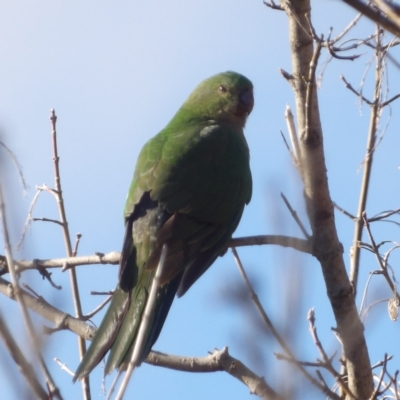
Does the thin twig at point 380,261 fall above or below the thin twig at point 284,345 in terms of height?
above

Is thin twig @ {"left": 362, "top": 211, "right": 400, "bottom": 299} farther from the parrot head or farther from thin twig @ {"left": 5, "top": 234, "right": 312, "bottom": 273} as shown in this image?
the parrot head

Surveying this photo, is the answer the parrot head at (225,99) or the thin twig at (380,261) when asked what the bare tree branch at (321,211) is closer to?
the thin twig at (380,261)

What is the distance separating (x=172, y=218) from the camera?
12.0 feet

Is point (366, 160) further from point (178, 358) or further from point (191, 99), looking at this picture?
point (191, 99)

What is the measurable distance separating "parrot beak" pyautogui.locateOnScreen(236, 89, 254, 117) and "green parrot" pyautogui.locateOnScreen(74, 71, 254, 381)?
39 cm

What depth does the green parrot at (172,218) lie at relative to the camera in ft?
10.6

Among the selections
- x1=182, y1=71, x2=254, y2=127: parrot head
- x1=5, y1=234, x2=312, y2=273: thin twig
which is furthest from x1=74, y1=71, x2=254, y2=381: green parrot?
x1=182, y1=71, x2=254, y2=127: parrot head

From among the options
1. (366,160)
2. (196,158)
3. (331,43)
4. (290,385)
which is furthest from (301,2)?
(290,385)

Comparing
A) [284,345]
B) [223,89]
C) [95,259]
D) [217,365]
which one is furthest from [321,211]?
[223,89]

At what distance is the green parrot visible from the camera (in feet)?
10.6

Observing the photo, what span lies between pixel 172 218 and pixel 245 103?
1.51 m

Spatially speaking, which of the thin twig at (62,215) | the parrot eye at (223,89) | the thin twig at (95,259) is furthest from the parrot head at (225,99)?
the thin twig at (62,215)

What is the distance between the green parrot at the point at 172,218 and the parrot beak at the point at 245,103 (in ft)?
1.27

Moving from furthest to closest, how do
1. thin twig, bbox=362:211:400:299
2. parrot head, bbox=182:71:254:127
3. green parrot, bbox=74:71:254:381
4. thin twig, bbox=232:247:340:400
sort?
parrot head, bbox=182:71:254:127 < green parrot, bbox=74:71:254:381 < thin twig, bbox=362:211:400:299 < thin twig, bbox=232:247:340:400
